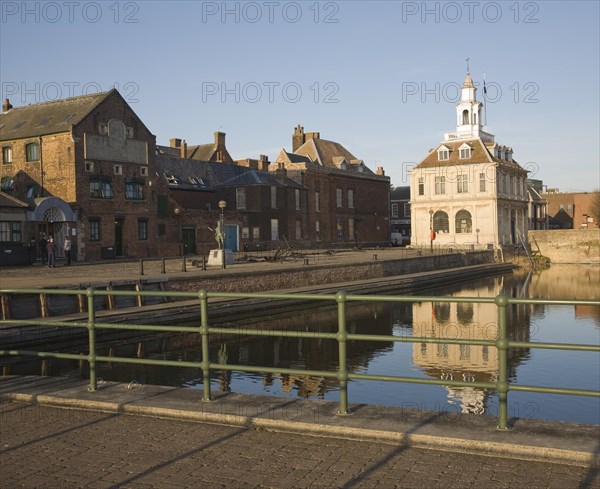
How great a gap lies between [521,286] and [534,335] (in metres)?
19.2

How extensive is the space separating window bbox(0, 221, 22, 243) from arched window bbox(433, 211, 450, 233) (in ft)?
141

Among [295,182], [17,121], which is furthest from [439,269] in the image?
[17,121]

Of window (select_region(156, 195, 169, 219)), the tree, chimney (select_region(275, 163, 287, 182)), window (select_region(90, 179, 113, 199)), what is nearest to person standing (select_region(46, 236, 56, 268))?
window (select_region(90, 179, 113, 199))

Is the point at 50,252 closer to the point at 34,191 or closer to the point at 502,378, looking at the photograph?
the point at 34,191

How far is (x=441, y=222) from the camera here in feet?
213

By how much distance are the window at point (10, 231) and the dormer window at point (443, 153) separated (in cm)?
4423

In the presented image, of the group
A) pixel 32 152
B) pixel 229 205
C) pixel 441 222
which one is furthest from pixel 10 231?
pixel 441 222

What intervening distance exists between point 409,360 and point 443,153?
5156 cm

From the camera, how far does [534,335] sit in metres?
20.9

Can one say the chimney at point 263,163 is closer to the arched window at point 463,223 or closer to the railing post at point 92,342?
the arched window at point 463,223

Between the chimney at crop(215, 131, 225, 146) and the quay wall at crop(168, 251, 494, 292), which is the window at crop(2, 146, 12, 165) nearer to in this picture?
the quay wall at crop(168, 251, 494, 292)

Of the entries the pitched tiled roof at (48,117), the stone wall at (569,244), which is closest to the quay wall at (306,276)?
the pitched tiled roof at (48,117)

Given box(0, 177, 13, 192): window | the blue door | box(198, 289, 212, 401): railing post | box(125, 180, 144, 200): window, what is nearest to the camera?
box(198, 289, 212, 401): railing post

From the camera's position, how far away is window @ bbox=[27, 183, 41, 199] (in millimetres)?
37781
